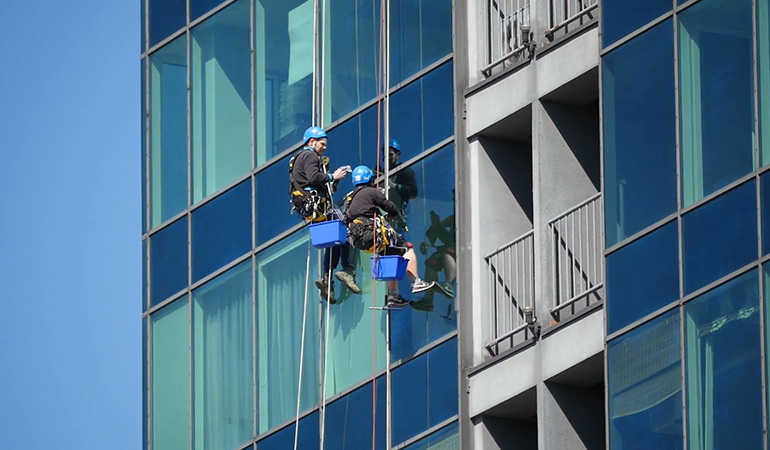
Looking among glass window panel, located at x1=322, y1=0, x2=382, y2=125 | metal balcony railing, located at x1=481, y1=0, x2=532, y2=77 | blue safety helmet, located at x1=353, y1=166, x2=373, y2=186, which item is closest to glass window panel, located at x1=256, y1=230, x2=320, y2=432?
glass window panel, located at x1=322, y1=0, x2=382, y2=125

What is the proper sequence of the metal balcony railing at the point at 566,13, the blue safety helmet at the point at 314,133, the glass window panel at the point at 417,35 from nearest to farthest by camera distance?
the metal balcony railing at the point at 566,13
the blue safety helmet at the point at 314,133
the glass window panel at the point at 417,35

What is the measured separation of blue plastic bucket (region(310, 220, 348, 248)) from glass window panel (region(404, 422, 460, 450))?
2.83m

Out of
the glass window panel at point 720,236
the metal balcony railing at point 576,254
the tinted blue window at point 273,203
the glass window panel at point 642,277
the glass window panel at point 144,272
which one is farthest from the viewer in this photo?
the glass window panel at point 144,272

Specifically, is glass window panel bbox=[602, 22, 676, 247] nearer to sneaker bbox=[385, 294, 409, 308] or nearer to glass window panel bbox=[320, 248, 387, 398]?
sneaker bbox=[385, 294, 409, 308]

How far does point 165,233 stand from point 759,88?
11714 millimetres

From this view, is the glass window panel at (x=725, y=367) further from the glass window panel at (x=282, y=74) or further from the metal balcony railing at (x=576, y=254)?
the glass window panel at (x=282, y=74)

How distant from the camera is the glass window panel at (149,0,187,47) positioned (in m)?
35.9

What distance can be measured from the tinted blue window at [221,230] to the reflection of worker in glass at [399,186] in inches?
113

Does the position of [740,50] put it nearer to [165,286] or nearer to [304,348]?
[304,348]

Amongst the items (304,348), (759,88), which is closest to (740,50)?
(759,88)

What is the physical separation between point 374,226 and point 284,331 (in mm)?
3342

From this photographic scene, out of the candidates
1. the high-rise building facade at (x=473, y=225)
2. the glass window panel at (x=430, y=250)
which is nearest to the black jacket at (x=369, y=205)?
the glass window panel at (x=430, y=250)

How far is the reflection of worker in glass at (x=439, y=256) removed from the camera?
31.4 m

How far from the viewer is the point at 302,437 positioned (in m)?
32.8
